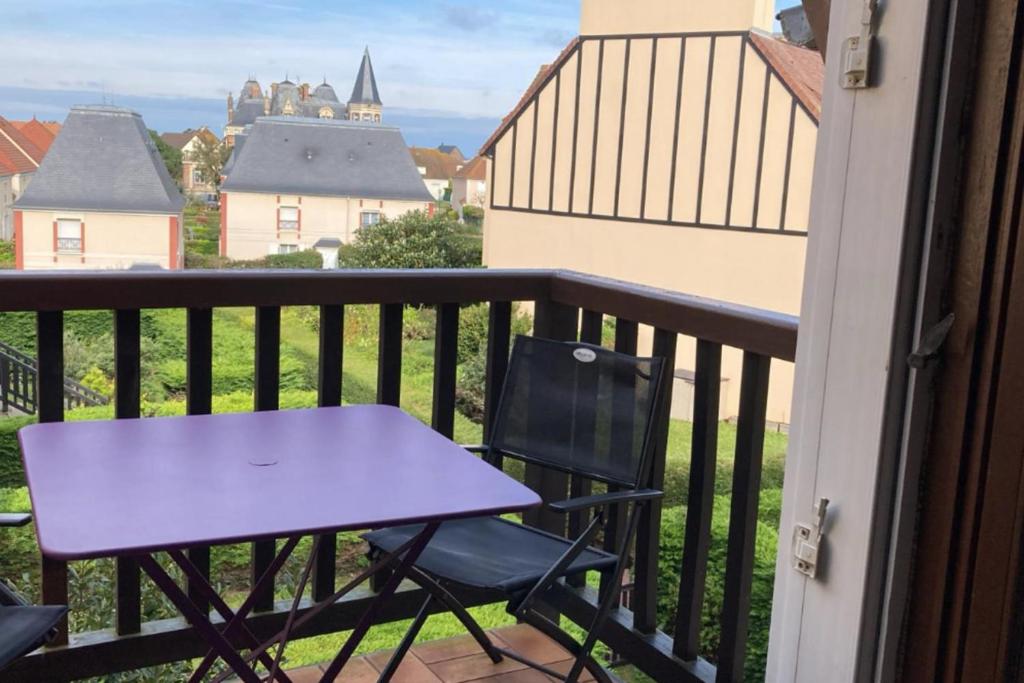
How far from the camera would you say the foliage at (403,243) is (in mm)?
19250

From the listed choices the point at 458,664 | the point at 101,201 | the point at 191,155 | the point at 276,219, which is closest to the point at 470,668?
the point at 458,664

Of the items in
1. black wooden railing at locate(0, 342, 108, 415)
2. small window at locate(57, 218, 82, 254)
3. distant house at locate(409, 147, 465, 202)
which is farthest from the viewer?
distant house at locate(409, 147, 465, 202)

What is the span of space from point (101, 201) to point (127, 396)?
1036 centimetres

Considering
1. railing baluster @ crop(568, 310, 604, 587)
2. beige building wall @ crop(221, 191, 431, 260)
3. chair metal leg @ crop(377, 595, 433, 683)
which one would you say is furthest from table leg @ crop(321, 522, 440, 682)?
beige building wall @ crop(221, 191, 431, 260)

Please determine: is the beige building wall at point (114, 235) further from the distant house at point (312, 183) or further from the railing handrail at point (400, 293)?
the railing handrail at point (400, 293)

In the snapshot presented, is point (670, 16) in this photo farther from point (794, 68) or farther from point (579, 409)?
point (579, 409)

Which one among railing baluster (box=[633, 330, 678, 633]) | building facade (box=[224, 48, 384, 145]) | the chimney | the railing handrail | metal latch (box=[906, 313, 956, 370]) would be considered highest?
the chimney

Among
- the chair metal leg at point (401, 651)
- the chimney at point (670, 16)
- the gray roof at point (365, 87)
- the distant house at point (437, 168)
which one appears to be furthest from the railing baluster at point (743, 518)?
the gray roof at point (365, 87)

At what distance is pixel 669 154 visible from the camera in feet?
62.8

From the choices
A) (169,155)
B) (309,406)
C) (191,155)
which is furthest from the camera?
(191,155)

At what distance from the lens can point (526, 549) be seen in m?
2.34

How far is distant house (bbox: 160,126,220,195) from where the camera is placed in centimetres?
1409

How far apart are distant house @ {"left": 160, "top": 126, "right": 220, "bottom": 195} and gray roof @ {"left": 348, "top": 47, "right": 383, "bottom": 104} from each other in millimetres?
4947

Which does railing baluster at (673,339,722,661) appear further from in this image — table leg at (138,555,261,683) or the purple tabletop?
table leg at (138,555,261,683)
